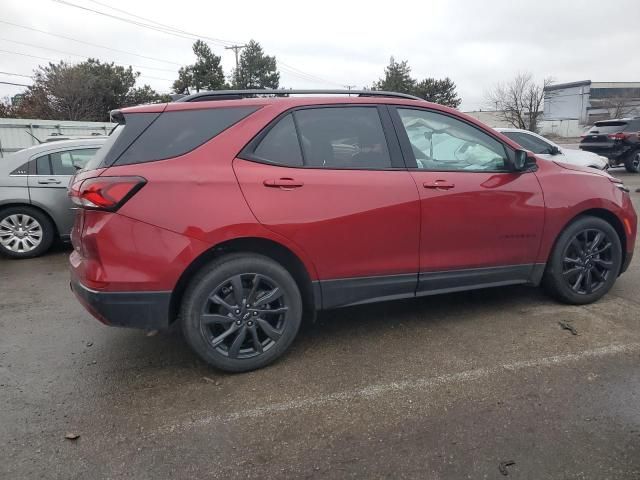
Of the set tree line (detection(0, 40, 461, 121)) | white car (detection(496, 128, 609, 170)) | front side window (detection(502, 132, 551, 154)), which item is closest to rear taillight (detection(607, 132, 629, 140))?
Result: white car (detection(496, 128, 609, 170))

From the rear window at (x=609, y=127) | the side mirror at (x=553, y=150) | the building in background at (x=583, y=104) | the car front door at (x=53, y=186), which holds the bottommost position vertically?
the car front door at (x=53, y=186)

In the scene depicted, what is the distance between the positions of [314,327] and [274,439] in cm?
147

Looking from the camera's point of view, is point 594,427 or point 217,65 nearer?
point 594,427

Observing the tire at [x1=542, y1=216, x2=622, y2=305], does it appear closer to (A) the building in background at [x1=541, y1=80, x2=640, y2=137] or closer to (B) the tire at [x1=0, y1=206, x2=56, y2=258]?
(B) the tire at [x1=0, y1=206, x2=56, y2=258]

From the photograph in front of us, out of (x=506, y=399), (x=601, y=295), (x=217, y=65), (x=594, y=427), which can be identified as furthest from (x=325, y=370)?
(x=217, y=65)

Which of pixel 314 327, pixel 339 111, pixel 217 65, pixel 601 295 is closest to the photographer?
pixel 339 111

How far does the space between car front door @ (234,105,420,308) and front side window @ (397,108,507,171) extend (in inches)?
7.8

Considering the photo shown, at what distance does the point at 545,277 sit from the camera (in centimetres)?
409

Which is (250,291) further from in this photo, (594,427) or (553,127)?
(553,127)

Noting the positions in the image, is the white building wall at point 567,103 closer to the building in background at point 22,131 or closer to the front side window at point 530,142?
the building in background at point 22,131

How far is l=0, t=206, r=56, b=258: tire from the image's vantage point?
647 cm

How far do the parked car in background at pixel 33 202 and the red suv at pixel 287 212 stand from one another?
3819 millimetres

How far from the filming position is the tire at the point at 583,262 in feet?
13.1

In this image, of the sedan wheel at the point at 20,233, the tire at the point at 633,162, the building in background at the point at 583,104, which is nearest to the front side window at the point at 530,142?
the sedan wheel at the point at 20,233
